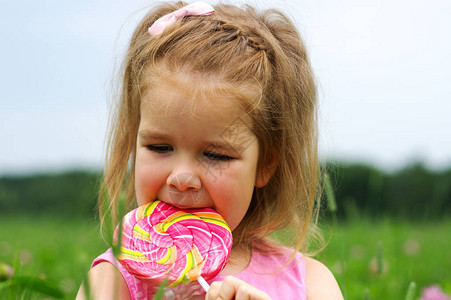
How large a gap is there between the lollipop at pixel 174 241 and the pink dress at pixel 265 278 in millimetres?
76

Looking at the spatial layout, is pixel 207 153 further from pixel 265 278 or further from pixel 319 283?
pixel 319 283

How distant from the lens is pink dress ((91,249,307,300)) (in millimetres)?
1568

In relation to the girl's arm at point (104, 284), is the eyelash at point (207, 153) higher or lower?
higher

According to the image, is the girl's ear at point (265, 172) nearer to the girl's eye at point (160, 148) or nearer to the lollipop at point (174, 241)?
the lollipop at point (174, 241)

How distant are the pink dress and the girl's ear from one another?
227 mm

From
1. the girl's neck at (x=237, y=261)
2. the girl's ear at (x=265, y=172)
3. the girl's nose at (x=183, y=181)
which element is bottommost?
the girl's neck at (x=237, y=261)

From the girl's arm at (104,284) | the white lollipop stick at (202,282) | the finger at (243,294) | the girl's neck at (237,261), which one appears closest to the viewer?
the finger at (243,294)

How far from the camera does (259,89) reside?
5.37 feet

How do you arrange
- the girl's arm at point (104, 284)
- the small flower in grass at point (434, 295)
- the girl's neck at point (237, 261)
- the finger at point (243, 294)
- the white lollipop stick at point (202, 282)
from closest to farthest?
the finger at point (243, 294) → the white lollipop stick at point (202, 282) → the girl's arm at point (104, 284) → the girl's neck at point (237, 261) → the small flower in grass at point (434, 295)

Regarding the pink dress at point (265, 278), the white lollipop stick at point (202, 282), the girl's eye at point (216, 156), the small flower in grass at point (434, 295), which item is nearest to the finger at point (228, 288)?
the white lollipop stick at point (202, 282)

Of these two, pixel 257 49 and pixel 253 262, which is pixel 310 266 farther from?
pixel 257 49

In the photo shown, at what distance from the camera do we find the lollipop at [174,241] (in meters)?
1.48

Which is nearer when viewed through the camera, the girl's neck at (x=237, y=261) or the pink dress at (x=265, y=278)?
the pink dress at (x=265, y=278)

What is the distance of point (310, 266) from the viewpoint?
1852 millimetres
